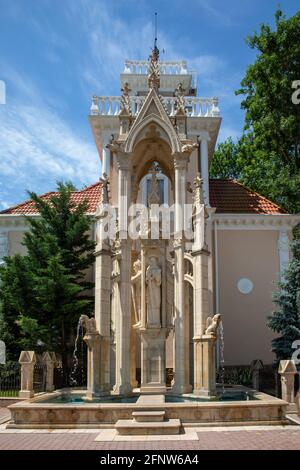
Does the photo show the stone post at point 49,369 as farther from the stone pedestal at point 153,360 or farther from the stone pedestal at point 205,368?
the stone pedestal at point 205,368

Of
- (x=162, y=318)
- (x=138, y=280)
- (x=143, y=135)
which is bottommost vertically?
(x=162, y=318)

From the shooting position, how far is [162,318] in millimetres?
16266

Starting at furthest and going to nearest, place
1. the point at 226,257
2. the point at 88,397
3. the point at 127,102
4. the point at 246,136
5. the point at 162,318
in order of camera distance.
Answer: the point at 246,136 → the point at 226,257 → the point at 127,102 → the point at 162,318 → the point at 88,397

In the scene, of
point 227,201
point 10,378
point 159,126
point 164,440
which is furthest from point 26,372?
point 227,201

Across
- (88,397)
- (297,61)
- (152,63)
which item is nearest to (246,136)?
(297,61)

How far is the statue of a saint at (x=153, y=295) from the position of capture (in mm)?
16141

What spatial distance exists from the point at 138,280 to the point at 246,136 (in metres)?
20.6

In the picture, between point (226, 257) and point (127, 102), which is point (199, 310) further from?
point (226, 257)

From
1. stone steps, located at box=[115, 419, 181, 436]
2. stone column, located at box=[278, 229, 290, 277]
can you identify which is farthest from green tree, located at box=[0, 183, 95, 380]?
stone steps, located at box=[115, 419, 181, 436]

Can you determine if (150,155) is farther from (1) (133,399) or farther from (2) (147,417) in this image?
(2) (147,417)

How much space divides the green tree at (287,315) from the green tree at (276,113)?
8269 mm

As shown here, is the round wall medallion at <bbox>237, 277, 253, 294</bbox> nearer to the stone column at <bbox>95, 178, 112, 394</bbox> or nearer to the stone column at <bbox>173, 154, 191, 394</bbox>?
the stone column at <bbox>173, 154, 191, 394</bbox>

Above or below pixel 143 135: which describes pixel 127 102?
above

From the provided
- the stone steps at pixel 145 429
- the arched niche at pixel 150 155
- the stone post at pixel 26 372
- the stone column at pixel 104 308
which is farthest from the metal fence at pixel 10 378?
the stone steps at pixel 145 429
